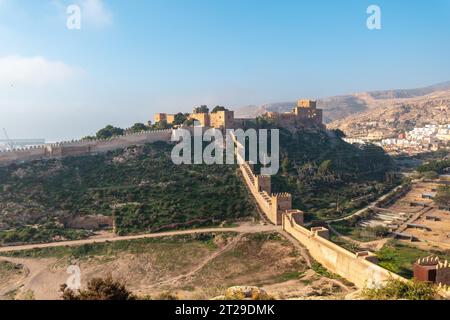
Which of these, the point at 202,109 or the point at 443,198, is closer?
the point at 443,198

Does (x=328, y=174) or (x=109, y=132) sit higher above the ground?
(x=109, y=132)

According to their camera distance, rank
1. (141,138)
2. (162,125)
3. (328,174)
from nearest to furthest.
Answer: (328,174), (141,138), (162,125)

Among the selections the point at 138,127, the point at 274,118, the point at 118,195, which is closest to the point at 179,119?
the point at 138,127

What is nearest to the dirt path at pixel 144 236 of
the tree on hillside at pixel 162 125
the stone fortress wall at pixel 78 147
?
the stone fortress wall at pixel 78 147

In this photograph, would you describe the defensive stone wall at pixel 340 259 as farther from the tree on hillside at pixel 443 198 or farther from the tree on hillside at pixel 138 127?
the tree on hillside at pixel 138 127

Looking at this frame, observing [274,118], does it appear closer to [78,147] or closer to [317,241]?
[78,147]

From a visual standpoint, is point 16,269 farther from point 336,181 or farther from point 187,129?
point 336,181
